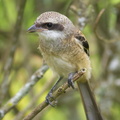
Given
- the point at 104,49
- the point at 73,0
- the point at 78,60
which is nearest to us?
the point at 78,60

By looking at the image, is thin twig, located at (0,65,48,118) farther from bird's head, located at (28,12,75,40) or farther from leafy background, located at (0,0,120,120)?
leafy background, located at (0,0,120,120)

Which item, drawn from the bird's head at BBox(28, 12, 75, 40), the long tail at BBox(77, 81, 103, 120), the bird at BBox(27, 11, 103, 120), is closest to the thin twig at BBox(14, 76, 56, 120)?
the long tail at BBox(77, 81, 103, 120)

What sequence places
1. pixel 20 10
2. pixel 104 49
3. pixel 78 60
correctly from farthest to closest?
pixel 104 49
pixel 20 10
pixel 78 60

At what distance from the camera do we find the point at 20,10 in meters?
4.59

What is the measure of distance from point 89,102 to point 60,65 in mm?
648

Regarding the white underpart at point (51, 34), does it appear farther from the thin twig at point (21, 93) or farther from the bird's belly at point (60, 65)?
the thin twig at point (21, 93)

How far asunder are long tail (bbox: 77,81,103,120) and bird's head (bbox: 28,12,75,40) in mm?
743

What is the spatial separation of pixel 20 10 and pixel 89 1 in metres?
0.83

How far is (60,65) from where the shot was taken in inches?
167

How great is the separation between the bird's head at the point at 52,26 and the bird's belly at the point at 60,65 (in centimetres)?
22

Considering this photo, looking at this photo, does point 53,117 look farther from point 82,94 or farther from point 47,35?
point 47,35

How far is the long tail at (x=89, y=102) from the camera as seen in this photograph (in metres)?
4.47

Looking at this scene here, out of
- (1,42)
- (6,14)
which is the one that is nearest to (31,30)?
(6,14)

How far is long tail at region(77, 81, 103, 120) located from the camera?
4.47m
